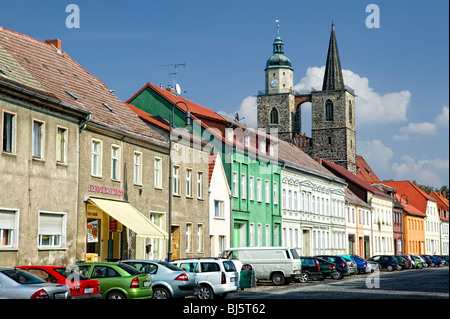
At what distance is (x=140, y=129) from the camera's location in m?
38.2

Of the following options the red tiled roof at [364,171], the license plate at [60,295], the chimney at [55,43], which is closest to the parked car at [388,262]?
the chimney at [55,43]

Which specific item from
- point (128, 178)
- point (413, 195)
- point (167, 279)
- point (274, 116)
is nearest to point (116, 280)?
point (167, 279)

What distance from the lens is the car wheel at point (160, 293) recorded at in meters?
24.3

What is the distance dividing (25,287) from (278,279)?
21.8 meters

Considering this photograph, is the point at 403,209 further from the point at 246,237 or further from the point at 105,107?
the point at 105,107

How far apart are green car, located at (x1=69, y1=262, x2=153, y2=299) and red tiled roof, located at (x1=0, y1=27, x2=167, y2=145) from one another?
32.3ft

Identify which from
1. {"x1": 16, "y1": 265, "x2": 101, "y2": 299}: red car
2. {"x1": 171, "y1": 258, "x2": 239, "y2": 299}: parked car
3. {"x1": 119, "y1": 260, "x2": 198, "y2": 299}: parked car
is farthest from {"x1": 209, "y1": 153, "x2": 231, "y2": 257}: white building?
{"x1": 16, "y1": 265, "x2": 101, "y2": 299}: red car

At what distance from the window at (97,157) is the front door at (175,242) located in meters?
8.34

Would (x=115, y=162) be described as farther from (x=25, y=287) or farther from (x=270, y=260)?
(x=25, y=287)

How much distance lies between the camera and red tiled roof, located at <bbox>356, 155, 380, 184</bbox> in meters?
121

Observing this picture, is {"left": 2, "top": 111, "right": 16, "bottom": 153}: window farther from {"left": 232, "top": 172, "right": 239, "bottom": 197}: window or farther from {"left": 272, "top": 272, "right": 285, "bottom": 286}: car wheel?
{"left": 232, "top": 172, "right": 239, "bottom": 197}: window

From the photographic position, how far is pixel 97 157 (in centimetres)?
3312

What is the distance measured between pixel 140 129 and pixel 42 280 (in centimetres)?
1989
